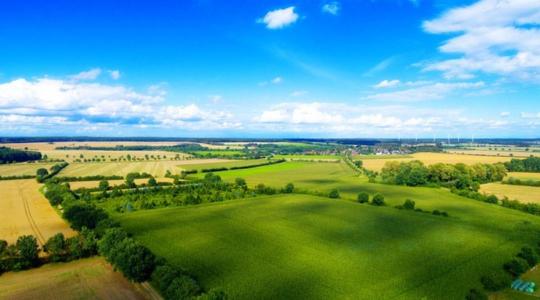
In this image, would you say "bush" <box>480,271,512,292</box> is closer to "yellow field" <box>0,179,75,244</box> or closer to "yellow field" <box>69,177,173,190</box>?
"yellow field" <box>0,179,75,244</box>

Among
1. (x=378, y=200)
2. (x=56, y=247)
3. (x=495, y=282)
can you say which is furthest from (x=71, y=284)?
(x=378, y=200)

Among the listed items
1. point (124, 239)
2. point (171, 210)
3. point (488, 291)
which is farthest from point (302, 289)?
point (171, 210)

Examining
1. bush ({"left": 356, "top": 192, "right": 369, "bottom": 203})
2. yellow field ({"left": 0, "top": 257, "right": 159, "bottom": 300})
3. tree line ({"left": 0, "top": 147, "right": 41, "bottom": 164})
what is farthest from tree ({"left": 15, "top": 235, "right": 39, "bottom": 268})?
tree line ({"left": 0, "top": 147, "right": 41, "bottom": 164})

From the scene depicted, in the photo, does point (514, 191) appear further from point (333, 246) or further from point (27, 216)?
point (27, 216)

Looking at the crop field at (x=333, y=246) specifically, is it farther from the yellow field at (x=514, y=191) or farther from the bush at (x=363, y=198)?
the yellow field at (x=514, y=191)

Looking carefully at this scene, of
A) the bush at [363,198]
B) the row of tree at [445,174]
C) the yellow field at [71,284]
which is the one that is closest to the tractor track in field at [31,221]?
the yellow field at [71,284]

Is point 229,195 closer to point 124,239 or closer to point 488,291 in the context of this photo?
point 124,239
